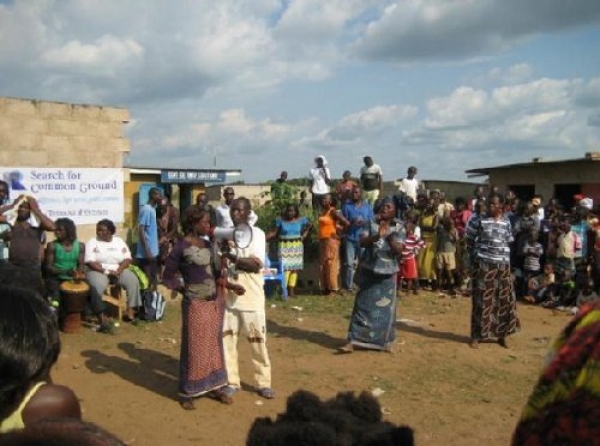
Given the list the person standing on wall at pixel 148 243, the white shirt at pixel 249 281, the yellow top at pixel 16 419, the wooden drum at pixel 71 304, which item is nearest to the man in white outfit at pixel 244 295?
the white shirt at pixel 249 281

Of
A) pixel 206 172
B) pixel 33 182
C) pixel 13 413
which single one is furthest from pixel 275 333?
pixel 206 172

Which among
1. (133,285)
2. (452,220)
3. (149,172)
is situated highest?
(149,172)

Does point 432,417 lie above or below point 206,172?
below

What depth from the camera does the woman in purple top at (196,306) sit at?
5.62 metres

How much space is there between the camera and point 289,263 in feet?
35.6

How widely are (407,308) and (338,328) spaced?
1.89 meters

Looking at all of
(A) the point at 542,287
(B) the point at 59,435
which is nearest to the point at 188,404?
(B) the point at 59,435

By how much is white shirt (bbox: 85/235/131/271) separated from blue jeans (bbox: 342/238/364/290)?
390 cm

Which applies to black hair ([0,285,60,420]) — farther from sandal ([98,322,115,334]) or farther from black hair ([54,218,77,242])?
black hair ([54,218,77,242])

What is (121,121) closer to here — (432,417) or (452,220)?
(452,220)

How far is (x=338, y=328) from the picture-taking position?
8812 millimetres

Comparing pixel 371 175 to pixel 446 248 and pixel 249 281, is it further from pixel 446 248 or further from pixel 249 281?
pixel 249 281

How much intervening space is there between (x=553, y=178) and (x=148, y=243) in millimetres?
11128

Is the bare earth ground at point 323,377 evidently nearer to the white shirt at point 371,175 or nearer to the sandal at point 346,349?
the sandal at point 346,349
